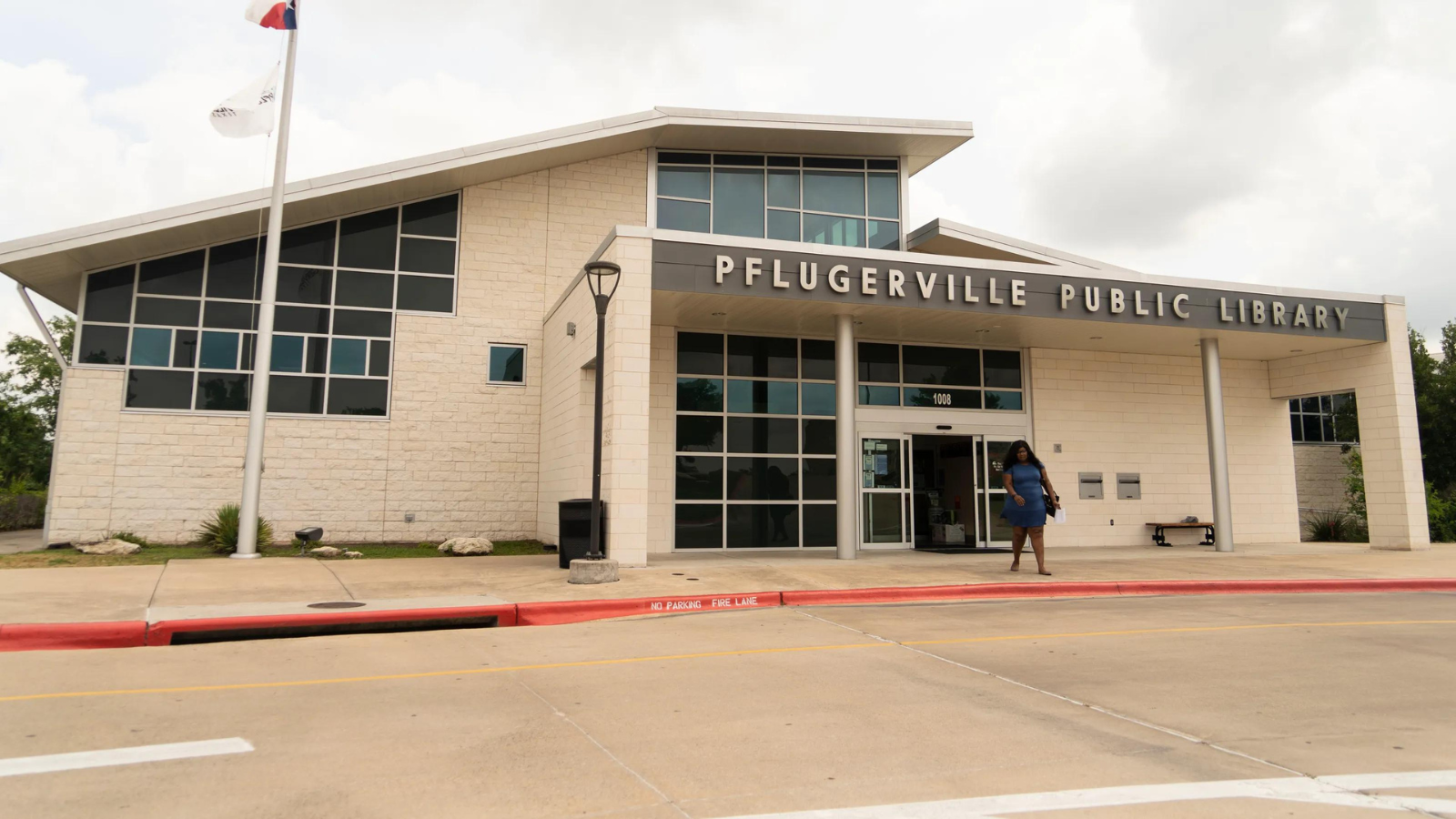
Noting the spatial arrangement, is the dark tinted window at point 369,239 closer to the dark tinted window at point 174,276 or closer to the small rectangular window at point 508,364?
the dark tinted window at point 174,276

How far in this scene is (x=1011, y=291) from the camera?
1557cm

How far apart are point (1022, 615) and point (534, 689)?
6065 millimetres

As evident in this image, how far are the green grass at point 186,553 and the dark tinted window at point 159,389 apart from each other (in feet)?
8.92

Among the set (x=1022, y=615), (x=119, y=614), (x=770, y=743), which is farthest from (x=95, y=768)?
(x=1022, y=615)

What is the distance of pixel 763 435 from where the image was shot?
17469 mm

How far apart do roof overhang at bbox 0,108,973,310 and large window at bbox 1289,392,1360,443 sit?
56.3 feet

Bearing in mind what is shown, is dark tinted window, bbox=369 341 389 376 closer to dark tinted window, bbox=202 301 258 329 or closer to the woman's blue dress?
dark tinted window, bbox=202 301 258 329

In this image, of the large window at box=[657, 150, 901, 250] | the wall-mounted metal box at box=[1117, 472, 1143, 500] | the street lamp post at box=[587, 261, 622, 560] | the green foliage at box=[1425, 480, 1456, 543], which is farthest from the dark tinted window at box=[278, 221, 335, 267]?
the green foliage at box=[1425, 480, 1456, 543]

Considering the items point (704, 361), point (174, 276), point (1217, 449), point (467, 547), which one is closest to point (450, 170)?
point (174, 276)

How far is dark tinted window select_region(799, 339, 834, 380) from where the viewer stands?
711 inches

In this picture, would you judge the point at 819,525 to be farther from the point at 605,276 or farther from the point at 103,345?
the point at 103,345

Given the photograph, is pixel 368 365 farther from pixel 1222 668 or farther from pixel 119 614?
pixel 1222 668

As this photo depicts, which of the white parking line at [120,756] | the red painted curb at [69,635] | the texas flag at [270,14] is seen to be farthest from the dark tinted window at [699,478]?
the white parking line at [120,756]

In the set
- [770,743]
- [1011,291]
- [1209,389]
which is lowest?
[770,743]
